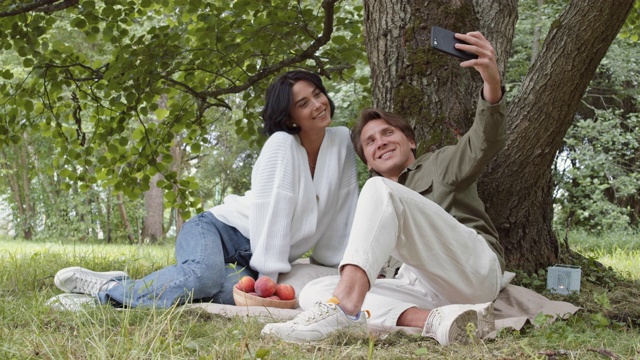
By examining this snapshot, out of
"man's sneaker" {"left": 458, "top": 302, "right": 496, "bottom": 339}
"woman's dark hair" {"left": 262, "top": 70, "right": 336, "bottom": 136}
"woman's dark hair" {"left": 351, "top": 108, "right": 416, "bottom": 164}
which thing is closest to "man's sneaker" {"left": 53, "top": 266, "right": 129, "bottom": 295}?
"woman's dark hair" {"left": 262, "top": 70, "right": 336, "bottom": 136}

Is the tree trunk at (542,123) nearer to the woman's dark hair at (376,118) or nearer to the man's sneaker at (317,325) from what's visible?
the woman's dark hair at (376,118)

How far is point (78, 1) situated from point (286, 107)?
2.66 meters

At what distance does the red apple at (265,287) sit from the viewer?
365cm

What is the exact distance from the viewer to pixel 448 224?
2.98m

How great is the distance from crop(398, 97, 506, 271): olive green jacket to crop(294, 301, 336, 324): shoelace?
3.48 ft

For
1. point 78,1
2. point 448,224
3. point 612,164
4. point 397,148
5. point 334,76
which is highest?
point 78,1

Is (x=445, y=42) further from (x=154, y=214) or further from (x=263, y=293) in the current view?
(x=154, y=214)

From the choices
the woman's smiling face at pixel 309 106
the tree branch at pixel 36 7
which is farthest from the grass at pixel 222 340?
the tree branch at pixel 36 7

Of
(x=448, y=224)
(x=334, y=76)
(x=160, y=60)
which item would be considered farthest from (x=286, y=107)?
(x=334, y=76)

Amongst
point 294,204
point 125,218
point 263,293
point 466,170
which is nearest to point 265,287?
point 263,293

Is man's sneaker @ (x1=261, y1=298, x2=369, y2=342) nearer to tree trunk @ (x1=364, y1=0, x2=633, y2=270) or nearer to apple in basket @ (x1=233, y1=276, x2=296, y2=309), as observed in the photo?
apple in basket @ (x1=233, y1=276, x2=296, y2=309)

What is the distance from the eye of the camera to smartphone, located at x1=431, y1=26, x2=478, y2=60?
307 centimetres

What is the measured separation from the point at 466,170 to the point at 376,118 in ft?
2.45

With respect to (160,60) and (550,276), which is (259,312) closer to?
(550,276)
